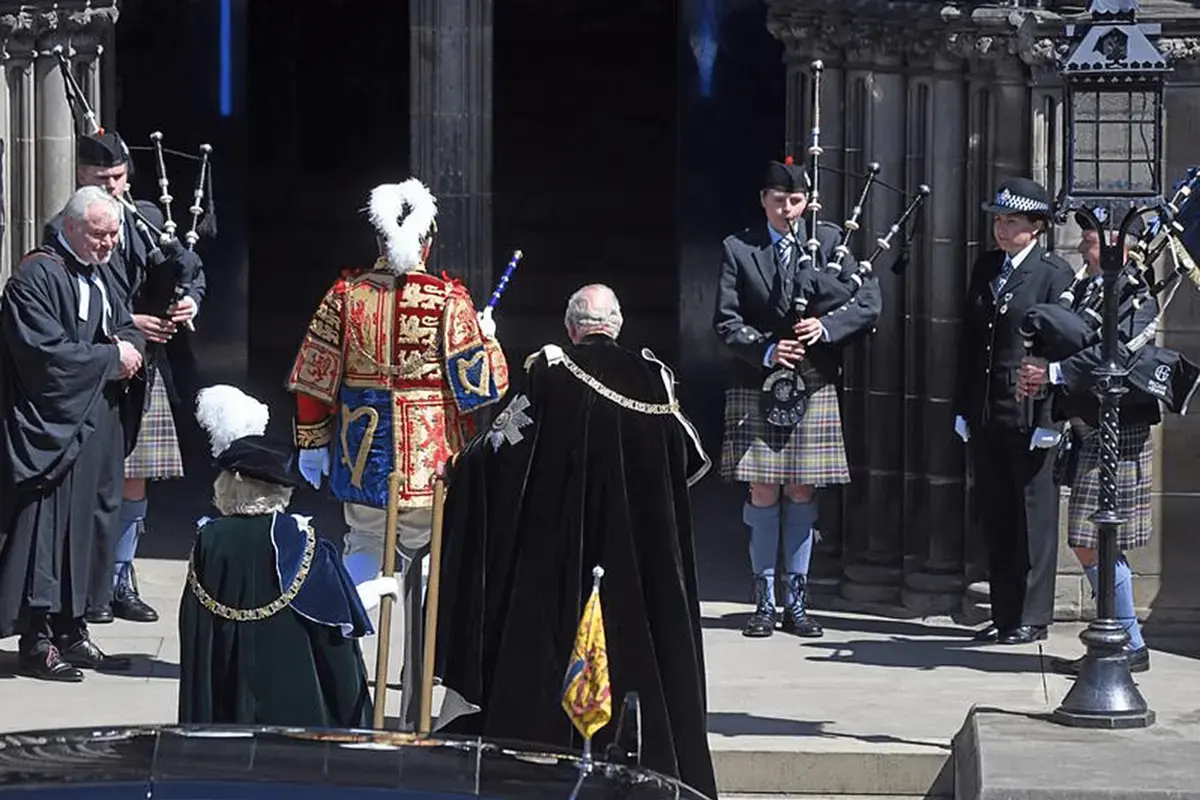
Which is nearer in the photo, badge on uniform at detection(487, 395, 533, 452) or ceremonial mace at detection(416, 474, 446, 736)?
ceremonial mace at detection(416, 474, 446, 736)

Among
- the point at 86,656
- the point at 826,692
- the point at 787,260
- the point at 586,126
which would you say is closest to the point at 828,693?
the point at 826,692

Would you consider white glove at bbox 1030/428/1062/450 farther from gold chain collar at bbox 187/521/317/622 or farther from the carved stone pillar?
gold chain collar at bbox 187/521/317/622

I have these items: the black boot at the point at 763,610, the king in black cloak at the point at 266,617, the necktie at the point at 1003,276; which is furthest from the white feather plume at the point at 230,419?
the necktie at the point at 1003,276

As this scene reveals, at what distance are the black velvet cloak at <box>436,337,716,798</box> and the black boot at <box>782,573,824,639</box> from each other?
2678mm

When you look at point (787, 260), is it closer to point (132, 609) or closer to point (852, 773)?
point (852, 773)

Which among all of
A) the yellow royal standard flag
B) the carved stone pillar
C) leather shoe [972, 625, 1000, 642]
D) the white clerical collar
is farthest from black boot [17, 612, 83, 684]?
the yellow royal standard flag

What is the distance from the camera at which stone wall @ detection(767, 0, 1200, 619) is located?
41.5ft

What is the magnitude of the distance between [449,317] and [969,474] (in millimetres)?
3039

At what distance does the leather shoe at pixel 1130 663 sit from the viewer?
12.0 m

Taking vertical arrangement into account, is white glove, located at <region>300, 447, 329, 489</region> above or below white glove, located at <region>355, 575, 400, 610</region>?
above

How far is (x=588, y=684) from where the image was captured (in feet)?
26.3

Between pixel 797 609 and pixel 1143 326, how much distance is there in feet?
6.07

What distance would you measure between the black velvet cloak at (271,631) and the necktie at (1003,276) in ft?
14.3

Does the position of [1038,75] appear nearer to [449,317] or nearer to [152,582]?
[449,317]
